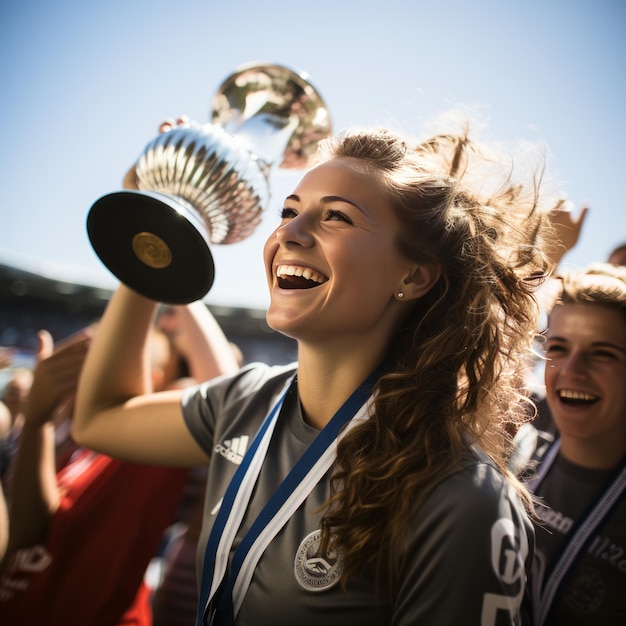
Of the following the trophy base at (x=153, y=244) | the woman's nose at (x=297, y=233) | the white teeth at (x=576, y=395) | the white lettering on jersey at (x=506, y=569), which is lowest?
the white lettering on jersey at (x=506, y=569)

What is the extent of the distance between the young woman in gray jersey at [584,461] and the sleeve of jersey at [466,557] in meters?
0.70

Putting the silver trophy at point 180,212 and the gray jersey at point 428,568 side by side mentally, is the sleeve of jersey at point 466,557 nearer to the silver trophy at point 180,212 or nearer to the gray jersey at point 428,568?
the gray jersey at point 428,568

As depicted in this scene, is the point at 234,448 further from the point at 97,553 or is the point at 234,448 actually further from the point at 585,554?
the point at 585,554

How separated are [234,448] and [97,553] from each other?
918mm

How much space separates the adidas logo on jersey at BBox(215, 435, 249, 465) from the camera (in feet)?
4.86

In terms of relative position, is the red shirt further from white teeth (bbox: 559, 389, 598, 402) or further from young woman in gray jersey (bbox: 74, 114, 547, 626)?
white teeth (bbox: 559, 389, 598, 402)

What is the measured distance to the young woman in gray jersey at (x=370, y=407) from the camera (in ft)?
3.49

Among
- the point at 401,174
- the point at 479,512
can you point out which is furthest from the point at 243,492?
the point at 401,174

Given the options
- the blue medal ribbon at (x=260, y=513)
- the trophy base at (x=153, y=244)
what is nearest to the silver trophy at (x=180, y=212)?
the trophy base at (x=153, y=244)

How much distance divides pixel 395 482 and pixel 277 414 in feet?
1.41

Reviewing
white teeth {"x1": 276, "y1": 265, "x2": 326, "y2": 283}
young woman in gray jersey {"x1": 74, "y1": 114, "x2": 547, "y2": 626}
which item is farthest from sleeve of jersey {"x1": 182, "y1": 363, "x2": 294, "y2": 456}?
white teeth {"x1": 276, "y1": 265, "x2": 326, "y2": 283}

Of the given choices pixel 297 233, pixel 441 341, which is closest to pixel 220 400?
pixel 297 233

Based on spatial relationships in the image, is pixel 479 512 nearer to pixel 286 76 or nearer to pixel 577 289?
pixel 577 289

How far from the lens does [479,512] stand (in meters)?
1.02
